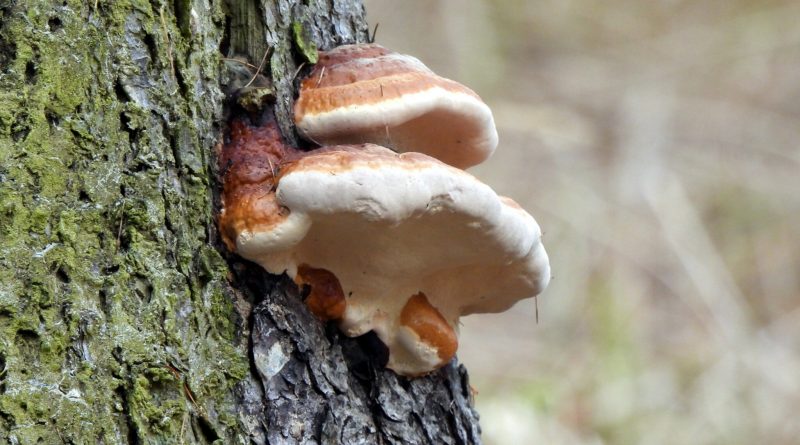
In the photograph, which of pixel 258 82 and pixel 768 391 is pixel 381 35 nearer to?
pixel 768 391

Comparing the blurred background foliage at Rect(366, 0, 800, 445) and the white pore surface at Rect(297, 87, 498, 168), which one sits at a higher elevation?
the white pore surface at Rect(297, 87, 498, 168)

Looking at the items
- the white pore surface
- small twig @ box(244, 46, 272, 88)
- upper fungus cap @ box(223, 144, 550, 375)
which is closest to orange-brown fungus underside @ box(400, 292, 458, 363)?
upper fungus cap @ box(223, 144, 550, 375)

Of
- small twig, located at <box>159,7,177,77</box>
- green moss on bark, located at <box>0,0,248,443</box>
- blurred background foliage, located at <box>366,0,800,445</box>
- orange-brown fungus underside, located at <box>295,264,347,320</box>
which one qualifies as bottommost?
blurred background foliage, located at <box>366,0,800,445</box>

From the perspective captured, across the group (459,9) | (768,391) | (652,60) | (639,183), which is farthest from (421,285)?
(652,60)

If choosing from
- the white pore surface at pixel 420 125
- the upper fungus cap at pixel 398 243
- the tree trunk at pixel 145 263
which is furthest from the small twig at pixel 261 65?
the upper fungus cap at pixel 398 243

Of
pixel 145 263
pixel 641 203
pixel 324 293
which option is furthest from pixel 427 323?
pixel 641 203

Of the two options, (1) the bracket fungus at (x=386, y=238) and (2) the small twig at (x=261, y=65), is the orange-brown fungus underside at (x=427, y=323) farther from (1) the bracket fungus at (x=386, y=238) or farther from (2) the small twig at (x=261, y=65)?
(2) the small twig at (x=261, y=65)

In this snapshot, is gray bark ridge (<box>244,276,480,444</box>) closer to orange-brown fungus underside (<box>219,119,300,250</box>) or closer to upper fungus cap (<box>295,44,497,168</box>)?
orange-brown fungus underside (<box>219,119,300,250</box>)
